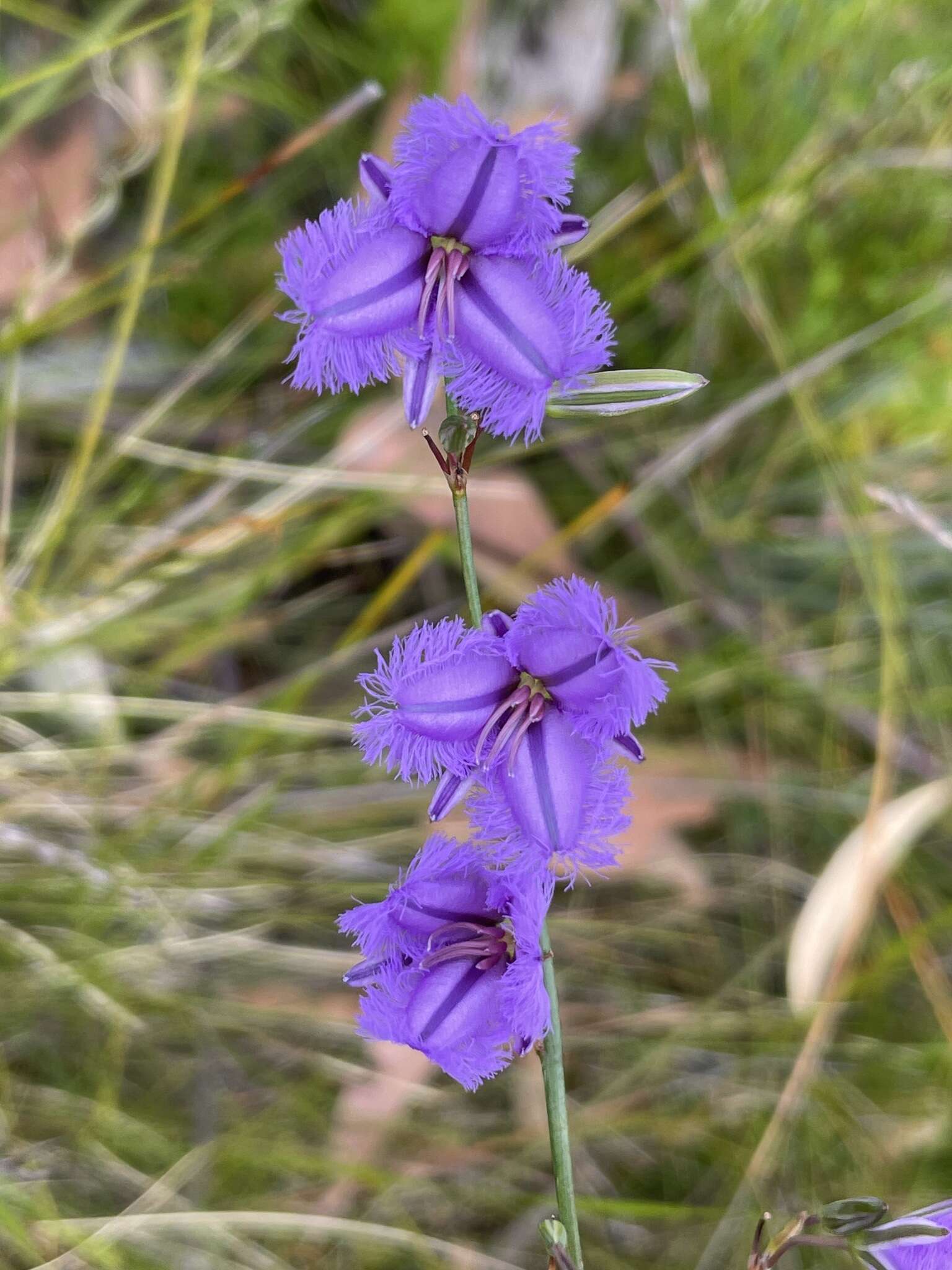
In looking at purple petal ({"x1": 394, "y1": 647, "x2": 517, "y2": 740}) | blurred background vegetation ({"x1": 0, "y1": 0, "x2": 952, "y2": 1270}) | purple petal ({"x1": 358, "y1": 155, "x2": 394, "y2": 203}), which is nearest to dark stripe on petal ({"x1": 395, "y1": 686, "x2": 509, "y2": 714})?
purple petal ({"x1": 394, "y1": 647, "x2": 517, "y2": 740})

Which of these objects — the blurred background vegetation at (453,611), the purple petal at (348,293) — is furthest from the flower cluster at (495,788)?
the blurred background vegetation at (453,611)

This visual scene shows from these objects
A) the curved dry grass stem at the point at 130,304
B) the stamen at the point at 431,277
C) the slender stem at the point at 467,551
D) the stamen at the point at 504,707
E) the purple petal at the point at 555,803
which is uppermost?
the curved dry grass stem at the point at 130,304

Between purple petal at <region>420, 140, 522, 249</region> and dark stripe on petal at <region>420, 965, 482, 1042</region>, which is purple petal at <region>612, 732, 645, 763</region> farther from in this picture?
purple petal at <region>420, 140, 522, 249</region>

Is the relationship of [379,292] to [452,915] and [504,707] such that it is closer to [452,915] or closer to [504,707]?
[504,707]

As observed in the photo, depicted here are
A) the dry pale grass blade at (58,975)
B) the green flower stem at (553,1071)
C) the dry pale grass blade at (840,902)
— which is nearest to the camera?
the green flower stem at (553,1071)

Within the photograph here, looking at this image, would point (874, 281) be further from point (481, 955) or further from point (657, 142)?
point (481, 955)

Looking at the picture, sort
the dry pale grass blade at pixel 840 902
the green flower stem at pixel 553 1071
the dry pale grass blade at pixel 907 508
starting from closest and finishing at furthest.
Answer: the green flower stem at pixel 553 1071
the dry pale grass blade at pixel 907 508
the dry pale grass blade at pixel 840 902

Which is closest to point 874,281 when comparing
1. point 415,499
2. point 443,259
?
point 415,499

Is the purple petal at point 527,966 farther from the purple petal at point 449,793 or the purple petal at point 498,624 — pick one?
the purple petal at point 498,624

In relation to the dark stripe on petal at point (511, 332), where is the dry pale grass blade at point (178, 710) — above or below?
above
